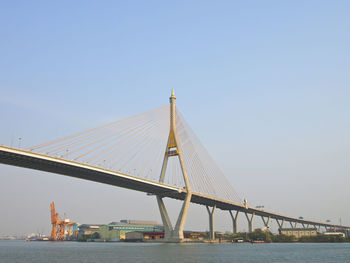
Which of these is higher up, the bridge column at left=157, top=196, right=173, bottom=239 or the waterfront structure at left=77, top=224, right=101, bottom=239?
the bridge column at left=157, top=196, right=173, bottom=239

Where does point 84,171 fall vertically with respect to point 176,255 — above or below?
above

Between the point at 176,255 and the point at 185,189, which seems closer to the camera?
the point at 176,255

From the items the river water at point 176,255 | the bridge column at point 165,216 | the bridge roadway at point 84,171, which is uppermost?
the bridge roadway at point 84,171

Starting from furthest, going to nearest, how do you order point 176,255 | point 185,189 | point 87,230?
point 87,230
point 185,189
point 176,255

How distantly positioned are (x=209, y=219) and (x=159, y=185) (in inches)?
1394

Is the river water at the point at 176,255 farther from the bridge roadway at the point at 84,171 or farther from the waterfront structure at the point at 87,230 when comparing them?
the waterfront structure at the point at 87,230

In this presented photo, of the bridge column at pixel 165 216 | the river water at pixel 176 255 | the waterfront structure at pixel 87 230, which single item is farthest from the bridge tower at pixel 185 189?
the waterfront structure at pixel 87 230

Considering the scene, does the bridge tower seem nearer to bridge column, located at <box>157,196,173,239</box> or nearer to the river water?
bridge column, located at <box>157,196,173,239</box>

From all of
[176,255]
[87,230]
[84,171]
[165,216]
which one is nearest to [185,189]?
[165,216]

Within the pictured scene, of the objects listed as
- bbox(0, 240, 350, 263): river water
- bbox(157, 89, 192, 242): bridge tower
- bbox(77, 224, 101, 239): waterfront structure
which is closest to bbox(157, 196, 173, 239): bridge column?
bbox(157, 89, 192, 242): bridge tower

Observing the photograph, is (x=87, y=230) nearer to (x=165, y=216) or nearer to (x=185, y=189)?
(x=165, y=216)

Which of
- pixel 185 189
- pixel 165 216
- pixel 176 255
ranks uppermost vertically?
pixel 185 189

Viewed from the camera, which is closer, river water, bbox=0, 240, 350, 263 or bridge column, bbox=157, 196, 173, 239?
river water, bbox=0, 240, 350, 263

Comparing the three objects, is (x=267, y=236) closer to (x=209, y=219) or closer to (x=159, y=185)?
(x=209, y=219)
